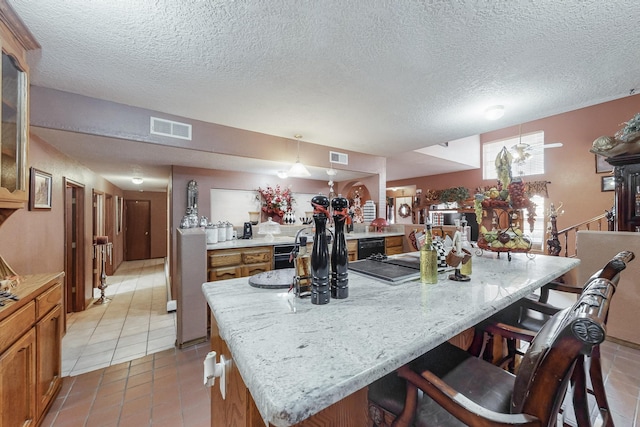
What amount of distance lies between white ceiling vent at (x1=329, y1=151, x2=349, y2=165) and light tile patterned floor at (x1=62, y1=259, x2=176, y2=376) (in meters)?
3.10

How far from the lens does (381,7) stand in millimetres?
1263

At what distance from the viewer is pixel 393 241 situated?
4.59 m

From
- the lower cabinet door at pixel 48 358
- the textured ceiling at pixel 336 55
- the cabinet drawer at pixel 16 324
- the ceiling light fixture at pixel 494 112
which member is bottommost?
the lower cabinet door at pixel 48 358

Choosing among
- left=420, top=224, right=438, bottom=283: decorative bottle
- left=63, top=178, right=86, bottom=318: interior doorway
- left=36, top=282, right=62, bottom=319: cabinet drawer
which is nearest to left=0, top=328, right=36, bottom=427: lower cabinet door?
left=36, top=282, right=62, bottom=319: cabinet drawer

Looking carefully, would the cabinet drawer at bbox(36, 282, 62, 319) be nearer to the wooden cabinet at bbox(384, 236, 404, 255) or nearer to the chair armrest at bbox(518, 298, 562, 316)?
the chair armrest at bbox(518, 298, 562, 316)

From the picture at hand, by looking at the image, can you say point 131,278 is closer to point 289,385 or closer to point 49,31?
point 49,31

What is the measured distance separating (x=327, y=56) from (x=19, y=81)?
1.87m

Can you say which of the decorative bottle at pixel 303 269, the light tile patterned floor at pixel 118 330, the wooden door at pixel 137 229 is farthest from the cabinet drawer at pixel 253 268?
the wooden door at pixel 137 229

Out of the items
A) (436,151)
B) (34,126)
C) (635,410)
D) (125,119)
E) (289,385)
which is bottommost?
(635,410)

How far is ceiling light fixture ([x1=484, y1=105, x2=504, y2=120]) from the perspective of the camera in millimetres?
2439

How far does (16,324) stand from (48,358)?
2.12 feet

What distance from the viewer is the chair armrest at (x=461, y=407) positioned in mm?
642

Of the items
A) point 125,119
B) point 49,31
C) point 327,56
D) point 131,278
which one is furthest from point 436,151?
point 131,278

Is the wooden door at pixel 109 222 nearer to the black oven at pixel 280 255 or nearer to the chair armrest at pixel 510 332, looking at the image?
the black oven at pixel 280 255
